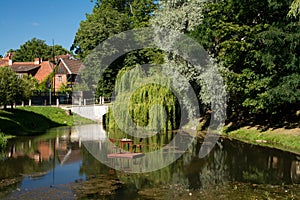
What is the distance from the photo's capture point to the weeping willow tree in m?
29.8

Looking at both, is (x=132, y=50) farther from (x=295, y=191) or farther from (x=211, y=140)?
(x=295, y=191)

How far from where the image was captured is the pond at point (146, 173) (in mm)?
13086

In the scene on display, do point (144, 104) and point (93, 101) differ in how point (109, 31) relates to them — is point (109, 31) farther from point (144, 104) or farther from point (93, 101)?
point (144, 104)

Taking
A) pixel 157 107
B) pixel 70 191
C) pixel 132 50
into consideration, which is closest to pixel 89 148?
pixel 157 107

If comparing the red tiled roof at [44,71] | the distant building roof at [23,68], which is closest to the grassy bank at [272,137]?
the red tiled roof at [44,71]

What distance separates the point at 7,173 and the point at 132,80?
1670 centimetres

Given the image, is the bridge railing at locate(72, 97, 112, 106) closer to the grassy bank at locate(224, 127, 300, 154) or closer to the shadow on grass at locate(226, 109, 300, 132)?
the shadow on grass at locate(226, 109, 300, 132)

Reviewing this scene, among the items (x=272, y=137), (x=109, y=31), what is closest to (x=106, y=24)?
(x=109, y=31)

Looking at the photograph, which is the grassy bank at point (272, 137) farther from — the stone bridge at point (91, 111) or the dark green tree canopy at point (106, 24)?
the dark green tree canopy at point (106, 24)

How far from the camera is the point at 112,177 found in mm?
15453

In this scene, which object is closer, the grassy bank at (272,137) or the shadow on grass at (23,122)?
the grassy bank at (272,137)

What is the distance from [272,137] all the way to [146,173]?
12530 millimetres

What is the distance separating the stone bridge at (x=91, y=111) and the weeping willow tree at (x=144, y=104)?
42.7ft

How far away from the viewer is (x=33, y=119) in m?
35.8
